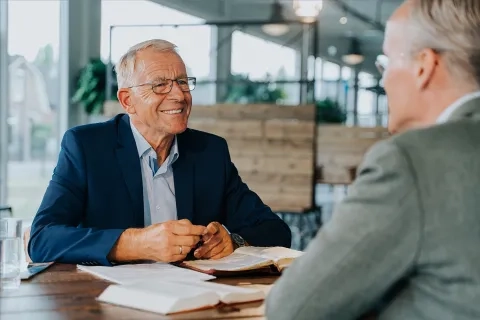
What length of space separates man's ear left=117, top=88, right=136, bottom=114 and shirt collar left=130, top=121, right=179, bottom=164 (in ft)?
0.15

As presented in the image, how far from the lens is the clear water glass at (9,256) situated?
1.59 metres

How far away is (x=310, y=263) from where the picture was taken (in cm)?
102

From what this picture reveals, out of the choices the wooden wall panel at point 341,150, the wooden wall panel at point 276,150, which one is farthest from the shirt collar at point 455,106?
the wooden wall panel at point 341,150

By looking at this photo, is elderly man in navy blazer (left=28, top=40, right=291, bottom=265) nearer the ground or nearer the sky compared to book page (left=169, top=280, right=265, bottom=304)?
nearer the sky

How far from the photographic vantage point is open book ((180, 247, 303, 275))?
1.72 meters

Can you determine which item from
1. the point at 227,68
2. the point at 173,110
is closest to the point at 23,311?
the point at 173,110

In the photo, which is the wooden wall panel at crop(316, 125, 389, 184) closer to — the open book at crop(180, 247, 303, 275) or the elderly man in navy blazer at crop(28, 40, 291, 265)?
the elderly man in navy blazer at crop(28, 40, 291, 265)

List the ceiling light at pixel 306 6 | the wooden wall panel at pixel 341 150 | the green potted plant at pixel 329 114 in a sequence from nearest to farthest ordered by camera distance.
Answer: the wooden wall panel at pixel 341 150
the ceiling light at pixel 306 6
the green potted plant at pixel 329 114

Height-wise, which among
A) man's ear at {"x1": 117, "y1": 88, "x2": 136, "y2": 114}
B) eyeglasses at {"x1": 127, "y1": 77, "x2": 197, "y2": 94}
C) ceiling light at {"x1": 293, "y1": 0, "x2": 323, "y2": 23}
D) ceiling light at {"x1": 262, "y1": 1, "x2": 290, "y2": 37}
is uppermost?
ceiling light at {"x1": 262, "y1": 1, "x2": 290, "y2": 37}

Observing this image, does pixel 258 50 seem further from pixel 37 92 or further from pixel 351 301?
pixel 351 301

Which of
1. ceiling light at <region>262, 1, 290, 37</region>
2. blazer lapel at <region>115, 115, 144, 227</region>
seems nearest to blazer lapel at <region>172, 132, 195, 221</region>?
blazer lapel at <region>115, 115, 144, 227</region>

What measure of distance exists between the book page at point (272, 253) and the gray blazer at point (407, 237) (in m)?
0.77

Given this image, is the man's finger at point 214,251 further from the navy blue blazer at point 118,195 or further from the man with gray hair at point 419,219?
the man with gray hair at point 419,219

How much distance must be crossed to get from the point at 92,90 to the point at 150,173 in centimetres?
375
